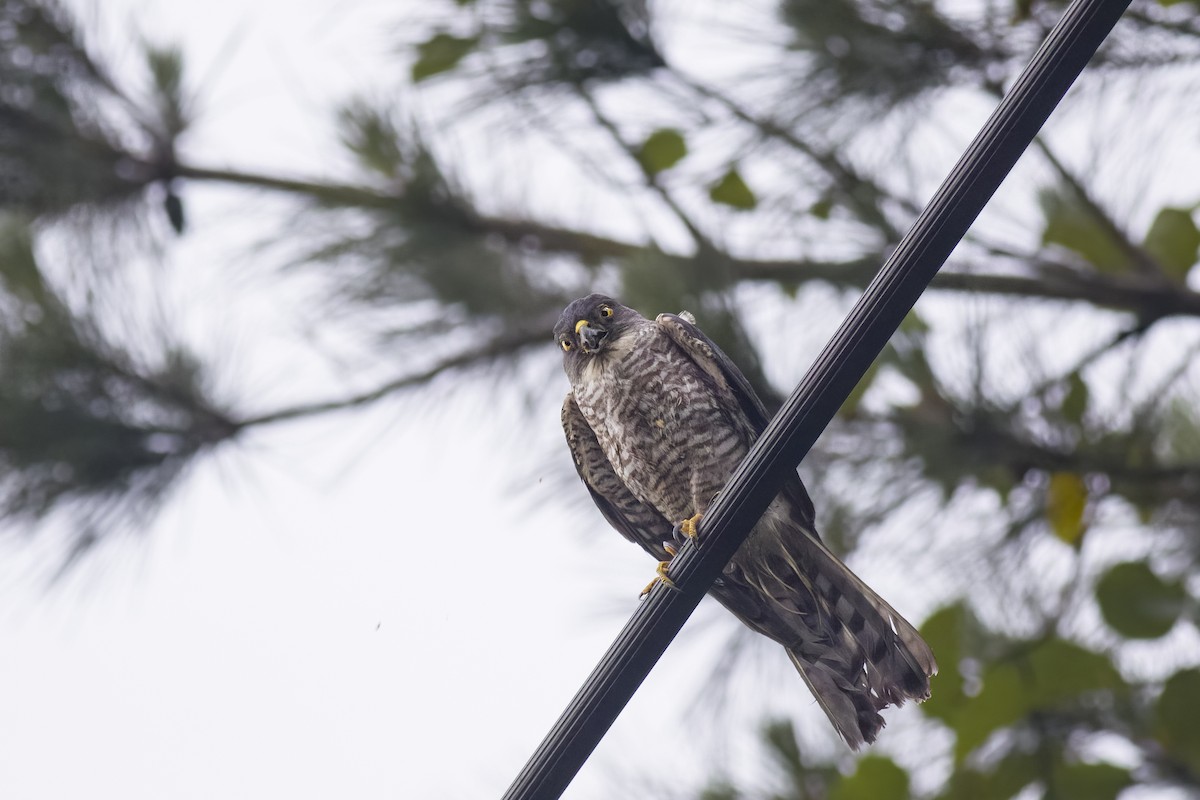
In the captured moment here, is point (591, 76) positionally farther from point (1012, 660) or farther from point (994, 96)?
point (1012, 660)

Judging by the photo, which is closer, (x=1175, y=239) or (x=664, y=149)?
(x=1175, y=239)

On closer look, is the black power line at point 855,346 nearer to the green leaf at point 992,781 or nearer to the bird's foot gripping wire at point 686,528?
the bird's foot gripping wire at point 686,528

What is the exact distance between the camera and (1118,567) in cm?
267

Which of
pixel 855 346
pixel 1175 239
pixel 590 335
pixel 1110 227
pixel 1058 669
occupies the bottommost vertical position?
pixel 1058 669

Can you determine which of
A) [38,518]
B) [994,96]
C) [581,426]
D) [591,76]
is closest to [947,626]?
[581,426]

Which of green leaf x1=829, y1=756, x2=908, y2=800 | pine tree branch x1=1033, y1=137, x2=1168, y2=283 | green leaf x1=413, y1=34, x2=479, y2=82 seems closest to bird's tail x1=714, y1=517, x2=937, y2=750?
green leaf x1=829, y1=756, x2=908, y2=800

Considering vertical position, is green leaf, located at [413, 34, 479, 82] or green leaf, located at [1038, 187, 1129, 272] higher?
green leaf, located at [413, 34, 479, 82]

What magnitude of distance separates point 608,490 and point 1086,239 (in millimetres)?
1377

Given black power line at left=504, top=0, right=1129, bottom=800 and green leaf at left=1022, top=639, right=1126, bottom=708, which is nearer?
black power line at left=504, top=0, right=1129, bottom=800

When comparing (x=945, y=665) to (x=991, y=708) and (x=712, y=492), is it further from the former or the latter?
(x=712, y=492)

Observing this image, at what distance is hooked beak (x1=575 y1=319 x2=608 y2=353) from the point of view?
119 inches

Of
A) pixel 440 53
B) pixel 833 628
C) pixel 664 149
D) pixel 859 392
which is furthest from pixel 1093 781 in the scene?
pixel 440 53

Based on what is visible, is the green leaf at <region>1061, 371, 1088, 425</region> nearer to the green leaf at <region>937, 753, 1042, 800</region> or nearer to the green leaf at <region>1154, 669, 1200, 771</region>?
the green leaf at <region>1154, 669, 1200, 771</region>

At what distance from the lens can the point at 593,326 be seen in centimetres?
304
